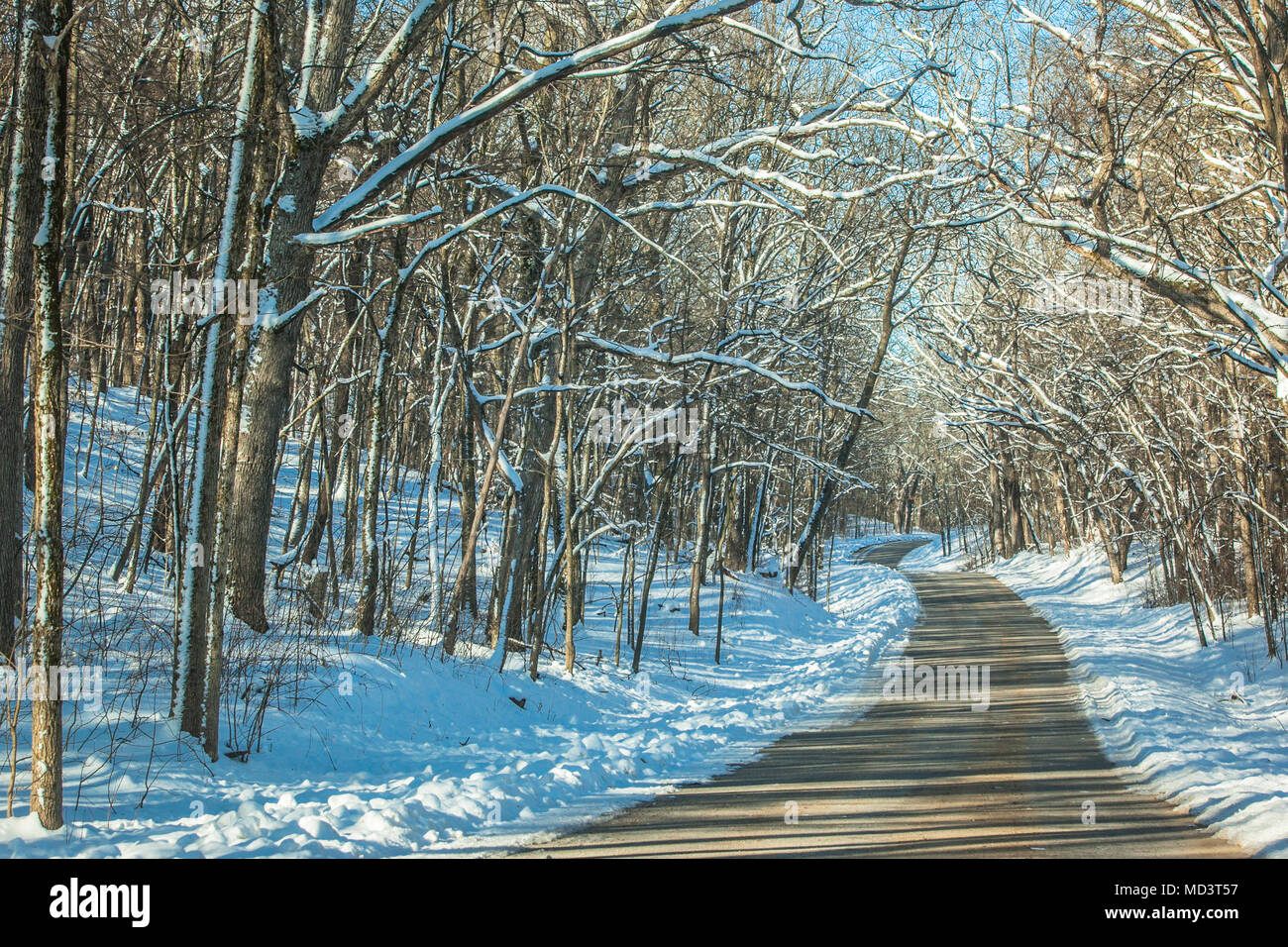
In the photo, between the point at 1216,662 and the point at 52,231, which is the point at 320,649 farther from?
the point at 1216,662

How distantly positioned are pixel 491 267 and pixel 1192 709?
10.4 metres

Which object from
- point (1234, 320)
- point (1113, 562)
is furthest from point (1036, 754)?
point (1113, 562)

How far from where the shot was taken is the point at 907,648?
719 inches

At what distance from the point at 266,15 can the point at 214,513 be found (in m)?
3.44

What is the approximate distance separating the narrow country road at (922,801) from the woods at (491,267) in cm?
330
